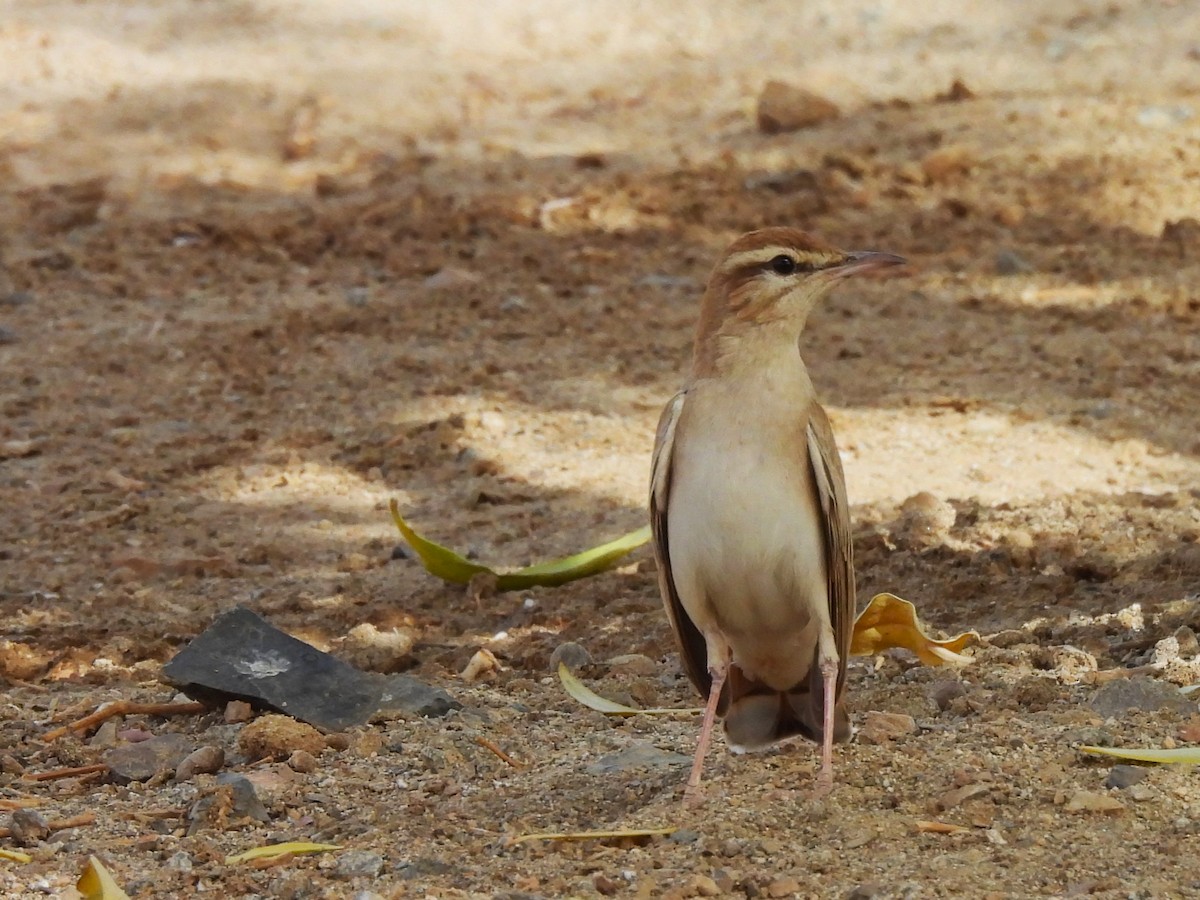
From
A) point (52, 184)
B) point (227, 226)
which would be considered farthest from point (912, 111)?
point (52, 184)

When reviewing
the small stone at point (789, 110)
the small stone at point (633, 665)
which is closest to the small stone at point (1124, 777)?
the small stone at point (633, 665)

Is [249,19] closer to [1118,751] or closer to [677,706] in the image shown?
[677,706]

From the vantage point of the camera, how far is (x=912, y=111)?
13.3 meters

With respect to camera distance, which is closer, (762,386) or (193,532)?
(762,386)

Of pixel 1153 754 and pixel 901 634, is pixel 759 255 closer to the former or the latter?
pixel 901 634

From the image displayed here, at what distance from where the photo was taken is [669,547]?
5434 millimetres

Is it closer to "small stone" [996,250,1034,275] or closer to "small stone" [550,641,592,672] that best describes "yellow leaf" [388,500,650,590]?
"small stone" [550,641,592,672]

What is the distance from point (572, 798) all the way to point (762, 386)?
1271 millimetres

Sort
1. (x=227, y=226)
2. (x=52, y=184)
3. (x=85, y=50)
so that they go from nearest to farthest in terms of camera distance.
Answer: (x=227, y=226) → (x=52, y=184) → (x=85, y=50)

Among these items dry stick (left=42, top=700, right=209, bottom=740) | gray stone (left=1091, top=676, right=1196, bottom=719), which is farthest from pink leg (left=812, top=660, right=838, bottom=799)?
dry stick (left=42, top=700, right=209, bottom=740)

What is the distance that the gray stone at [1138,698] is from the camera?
17.6 feet

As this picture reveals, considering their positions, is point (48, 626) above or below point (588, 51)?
below

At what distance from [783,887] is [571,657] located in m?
2.08

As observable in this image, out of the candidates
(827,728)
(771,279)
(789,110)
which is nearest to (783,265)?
(771,279)
